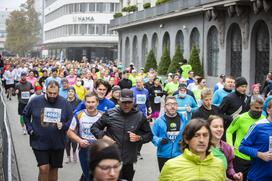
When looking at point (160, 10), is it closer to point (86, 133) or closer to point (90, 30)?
point (86, 133)

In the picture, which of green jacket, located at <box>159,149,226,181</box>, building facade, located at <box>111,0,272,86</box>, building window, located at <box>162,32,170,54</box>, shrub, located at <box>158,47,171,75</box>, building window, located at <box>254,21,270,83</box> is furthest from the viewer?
building window, located at <box>162,32,170,54</box>

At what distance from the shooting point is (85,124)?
8.49m

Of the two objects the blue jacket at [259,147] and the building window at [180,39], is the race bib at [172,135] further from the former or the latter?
the building window at [180,39]

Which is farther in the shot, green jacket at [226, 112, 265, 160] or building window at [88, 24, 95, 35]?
building window at [88, 24, 95, 35]

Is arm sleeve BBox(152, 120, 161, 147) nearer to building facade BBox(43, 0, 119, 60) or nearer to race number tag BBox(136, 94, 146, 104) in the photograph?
race number tag BBox(136, 94, 146, 104)

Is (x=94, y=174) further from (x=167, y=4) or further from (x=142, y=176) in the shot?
(x=167, y=4)

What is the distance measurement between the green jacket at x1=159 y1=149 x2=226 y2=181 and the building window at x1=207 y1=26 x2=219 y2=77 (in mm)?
28281

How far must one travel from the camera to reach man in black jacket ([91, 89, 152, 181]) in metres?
7.80

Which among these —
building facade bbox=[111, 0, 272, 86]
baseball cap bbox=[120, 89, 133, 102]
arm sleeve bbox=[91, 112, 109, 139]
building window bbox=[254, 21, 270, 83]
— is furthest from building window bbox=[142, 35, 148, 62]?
baseball cap bbox=[120, 89, 133, 102]

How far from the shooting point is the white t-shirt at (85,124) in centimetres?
846

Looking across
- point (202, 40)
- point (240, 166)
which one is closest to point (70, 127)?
point (240, 166)

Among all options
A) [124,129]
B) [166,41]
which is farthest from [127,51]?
[124,129]

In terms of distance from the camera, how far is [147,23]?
154ft

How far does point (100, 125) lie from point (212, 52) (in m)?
26.5
